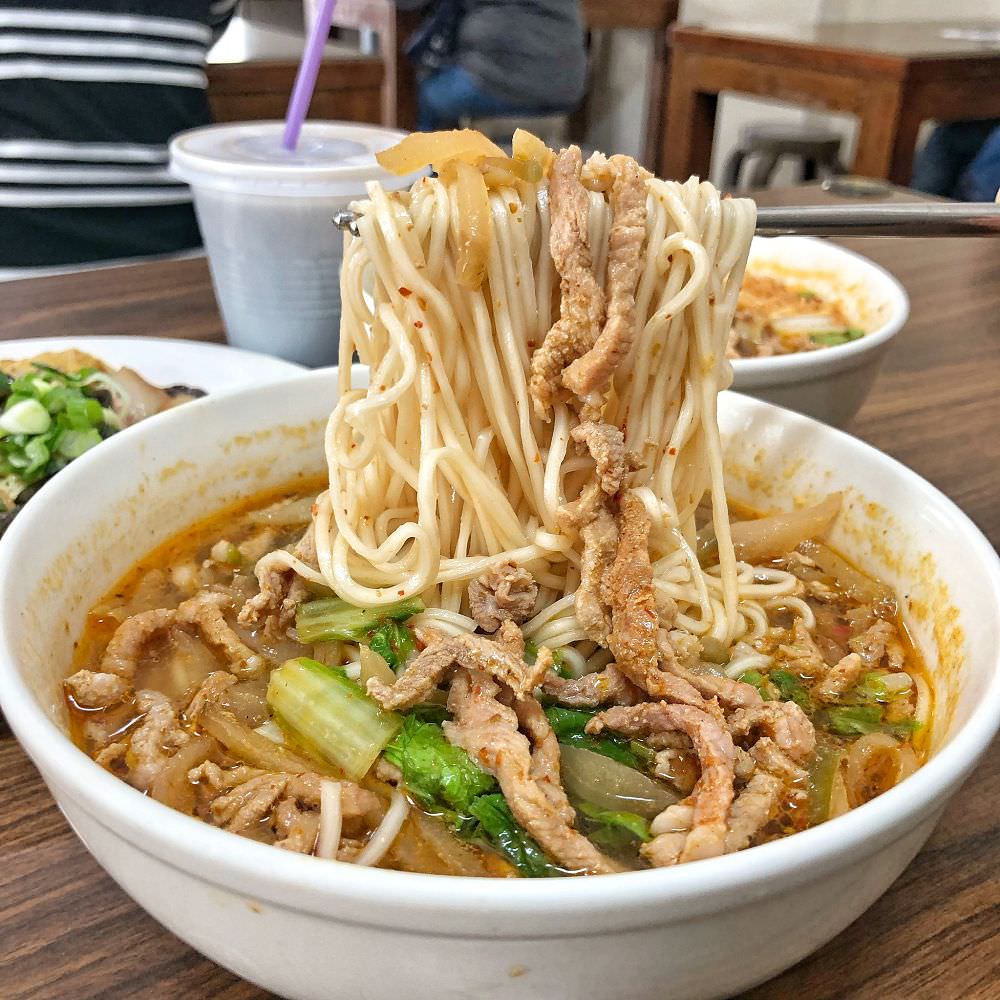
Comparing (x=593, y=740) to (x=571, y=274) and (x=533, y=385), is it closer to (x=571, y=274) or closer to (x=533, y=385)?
(x=533, y=385)

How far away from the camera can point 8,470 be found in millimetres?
1731

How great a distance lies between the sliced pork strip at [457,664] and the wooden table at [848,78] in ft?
16.3

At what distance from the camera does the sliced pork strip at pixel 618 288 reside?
1236 millimetres

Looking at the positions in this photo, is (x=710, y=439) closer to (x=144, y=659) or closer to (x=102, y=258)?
(x=144, y=659)

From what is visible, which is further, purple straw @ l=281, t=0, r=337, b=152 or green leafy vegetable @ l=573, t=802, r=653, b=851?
purple straw @ l=281, t=0, r=337, b=152

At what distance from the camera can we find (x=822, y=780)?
1185 millimetres

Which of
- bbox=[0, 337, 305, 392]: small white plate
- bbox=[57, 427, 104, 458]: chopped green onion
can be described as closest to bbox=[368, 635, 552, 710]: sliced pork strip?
bbox=[57, 427, 104, 458]: chopped green onion

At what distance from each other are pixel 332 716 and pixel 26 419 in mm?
1019

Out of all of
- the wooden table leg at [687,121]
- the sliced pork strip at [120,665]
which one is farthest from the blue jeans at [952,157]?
the sliced pork strip at [120,665]

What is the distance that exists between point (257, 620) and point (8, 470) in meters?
0.66

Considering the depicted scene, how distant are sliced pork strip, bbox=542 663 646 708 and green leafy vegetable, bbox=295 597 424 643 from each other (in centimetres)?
25

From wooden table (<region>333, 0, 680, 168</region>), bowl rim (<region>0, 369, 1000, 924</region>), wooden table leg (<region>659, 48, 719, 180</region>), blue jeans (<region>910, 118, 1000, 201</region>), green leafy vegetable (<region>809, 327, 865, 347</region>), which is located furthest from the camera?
blue jeans (<region>910, 118, 1000, 201</region>)

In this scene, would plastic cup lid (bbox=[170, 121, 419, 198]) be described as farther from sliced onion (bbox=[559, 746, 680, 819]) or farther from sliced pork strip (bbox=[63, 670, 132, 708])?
sliced onion (bbox=[559, 746, 680, 819])

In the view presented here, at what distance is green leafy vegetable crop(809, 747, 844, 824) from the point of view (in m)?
1.14
